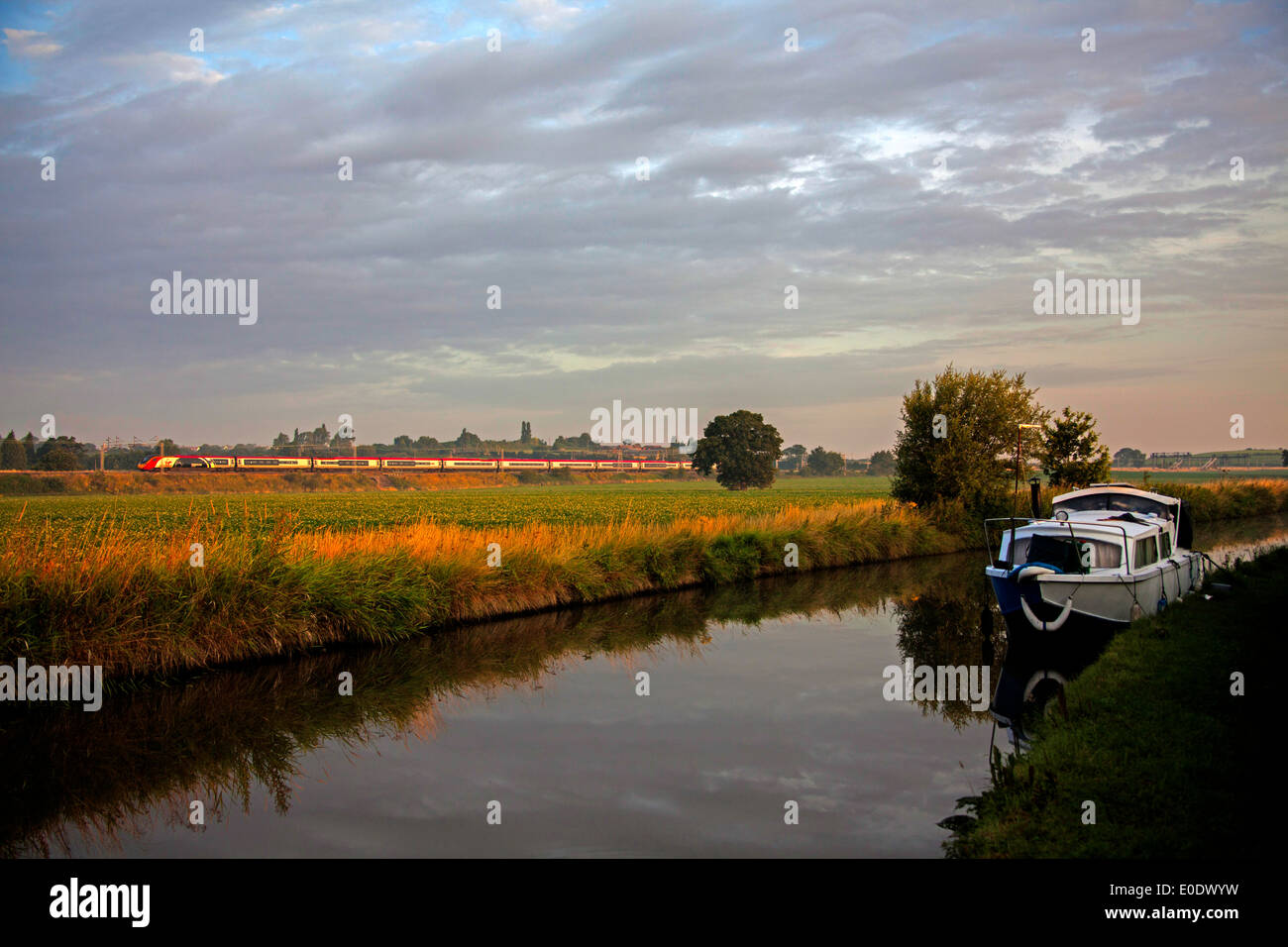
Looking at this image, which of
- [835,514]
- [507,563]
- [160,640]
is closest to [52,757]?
[160,640]

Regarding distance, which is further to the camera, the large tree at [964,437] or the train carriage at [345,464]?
the train carriage at [345,464]

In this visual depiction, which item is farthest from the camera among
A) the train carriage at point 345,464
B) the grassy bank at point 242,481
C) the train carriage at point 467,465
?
the train carriage at point 467,465

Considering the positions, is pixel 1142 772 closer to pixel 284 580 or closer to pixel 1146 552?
pixel 1146 552

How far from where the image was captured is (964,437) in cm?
3697

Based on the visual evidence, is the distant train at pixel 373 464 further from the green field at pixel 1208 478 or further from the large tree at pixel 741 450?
the green field at pixel 1208 478

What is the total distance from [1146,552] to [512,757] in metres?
13.7

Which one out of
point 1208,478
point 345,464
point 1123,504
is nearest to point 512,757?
point 1123,504

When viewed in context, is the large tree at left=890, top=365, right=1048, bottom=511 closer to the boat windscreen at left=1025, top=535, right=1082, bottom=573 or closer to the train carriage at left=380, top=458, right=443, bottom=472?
the boat windscreen at left=1025, top=535, right=1082, bottom=573

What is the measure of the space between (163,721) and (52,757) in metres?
1.39

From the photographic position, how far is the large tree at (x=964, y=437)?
37188 mm

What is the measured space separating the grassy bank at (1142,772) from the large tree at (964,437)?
2550cm

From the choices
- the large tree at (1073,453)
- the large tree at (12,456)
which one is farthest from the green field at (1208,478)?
the large tree at (12,456)

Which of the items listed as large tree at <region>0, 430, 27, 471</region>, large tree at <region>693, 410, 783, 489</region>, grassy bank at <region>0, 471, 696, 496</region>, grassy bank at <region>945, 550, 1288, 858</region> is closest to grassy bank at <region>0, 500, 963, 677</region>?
grassy bank at <region>945, 550, 1288, 858</region>

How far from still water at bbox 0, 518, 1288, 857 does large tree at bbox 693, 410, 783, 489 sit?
90.1 m
